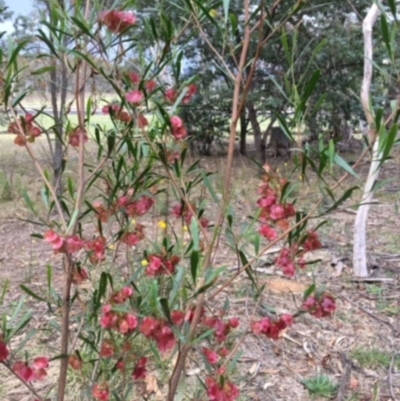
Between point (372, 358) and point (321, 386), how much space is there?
12.5 inches

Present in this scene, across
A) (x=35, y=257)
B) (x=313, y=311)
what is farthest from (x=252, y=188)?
(x=313, y=311)

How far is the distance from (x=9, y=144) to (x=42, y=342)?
22.7 feet

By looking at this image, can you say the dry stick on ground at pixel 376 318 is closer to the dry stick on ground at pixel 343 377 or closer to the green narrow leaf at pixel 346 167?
the dry stick on ground at pixel 343 377

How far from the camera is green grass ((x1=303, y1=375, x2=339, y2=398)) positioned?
1.87 meters

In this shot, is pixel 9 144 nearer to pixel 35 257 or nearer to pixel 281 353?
pixel 35 257

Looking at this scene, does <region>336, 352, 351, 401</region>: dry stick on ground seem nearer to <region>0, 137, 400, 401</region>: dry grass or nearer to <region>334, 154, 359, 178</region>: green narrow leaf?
<region>0, 137, 400, 401</region>: dry grass

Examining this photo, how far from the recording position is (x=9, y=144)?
8.41 metres

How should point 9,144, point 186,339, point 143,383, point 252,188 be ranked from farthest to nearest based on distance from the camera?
1. point 9,144
2. point 252,188
3. point 143,383
4. point 186,339

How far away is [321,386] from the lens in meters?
1.88

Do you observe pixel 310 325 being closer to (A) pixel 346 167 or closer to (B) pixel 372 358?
(B) pixel 372 358

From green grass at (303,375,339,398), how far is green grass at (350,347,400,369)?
0.70ft

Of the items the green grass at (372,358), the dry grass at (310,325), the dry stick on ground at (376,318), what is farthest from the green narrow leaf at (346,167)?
the dry stick on ground at (376,318)

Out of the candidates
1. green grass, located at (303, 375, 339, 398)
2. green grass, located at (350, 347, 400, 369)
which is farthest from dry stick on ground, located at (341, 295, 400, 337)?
green grass, located at (303, 375, 339, 398)

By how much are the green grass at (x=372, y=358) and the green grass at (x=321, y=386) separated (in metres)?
0.21
